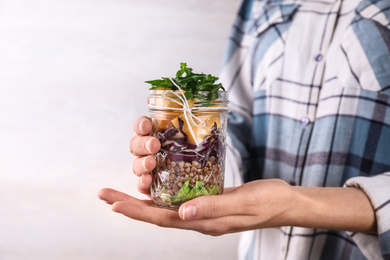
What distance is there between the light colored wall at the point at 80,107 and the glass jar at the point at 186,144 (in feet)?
2.14

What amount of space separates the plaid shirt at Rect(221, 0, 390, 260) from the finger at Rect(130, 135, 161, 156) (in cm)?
35

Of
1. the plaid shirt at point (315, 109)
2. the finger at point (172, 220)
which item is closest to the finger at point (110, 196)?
the finger at point (172, 220)

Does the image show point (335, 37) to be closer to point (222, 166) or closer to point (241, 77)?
point (241, 77)

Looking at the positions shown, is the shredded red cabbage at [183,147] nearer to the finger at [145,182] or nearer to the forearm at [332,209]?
the finger at [145,182]

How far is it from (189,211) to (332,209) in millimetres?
259

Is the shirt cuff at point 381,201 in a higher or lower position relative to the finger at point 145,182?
lower

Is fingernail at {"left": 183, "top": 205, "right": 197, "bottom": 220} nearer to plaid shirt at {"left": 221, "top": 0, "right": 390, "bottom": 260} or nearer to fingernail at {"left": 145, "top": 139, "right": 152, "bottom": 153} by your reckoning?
fingernail at {"left": 145, "top": 139, "right": 152, "bottom": 153}

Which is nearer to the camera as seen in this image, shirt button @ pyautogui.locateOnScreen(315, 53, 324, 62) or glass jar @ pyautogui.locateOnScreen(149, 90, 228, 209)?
glass jar @ pyautogui.locateOnScreen(149, 90, 228, 209)

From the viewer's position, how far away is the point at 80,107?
3.87 feet

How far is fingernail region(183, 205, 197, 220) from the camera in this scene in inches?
19.7

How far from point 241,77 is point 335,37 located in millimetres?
253

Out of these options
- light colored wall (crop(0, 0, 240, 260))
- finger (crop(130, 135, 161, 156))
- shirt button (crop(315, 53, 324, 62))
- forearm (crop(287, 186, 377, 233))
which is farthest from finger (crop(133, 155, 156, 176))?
light colored wall (crop(0, 0, 240, 260))

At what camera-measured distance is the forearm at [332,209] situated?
628 millimetres

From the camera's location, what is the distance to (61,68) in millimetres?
1154
